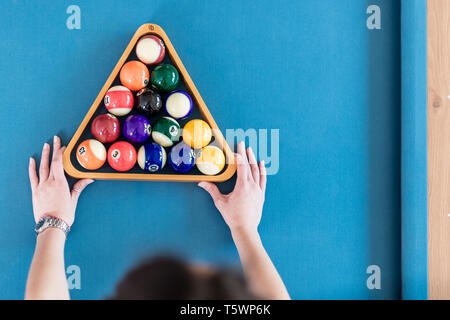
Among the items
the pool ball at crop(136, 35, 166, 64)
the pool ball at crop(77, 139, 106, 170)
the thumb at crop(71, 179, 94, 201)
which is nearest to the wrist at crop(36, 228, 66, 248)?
the thumb at crop(71, 179, 94, 201)

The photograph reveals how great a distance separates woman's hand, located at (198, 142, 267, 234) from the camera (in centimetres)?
103

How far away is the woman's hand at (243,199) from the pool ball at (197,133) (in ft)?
0.40

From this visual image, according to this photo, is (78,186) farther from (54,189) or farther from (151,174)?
(151,174)

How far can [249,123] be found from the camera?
3.57ft

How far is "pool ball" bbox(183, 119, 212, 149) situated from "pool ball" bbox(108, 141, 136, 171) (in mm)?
165

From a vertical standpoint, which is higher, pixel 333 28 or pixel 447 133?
pixel 333 28

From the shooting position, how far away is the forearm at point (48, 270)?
88 cm

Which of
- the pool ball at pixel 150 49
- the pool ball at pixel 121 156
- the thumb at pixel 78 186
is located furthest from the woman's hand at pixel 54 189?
the pool ball at pixel 150 49

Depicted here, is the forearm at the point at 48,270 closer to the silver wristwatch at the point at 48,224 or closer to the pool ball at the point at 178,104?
the silver wristwatch at the point at 48,224

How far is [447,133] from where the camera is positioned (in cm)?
108

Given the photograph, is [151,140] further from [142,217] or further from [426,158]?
[426,158]
